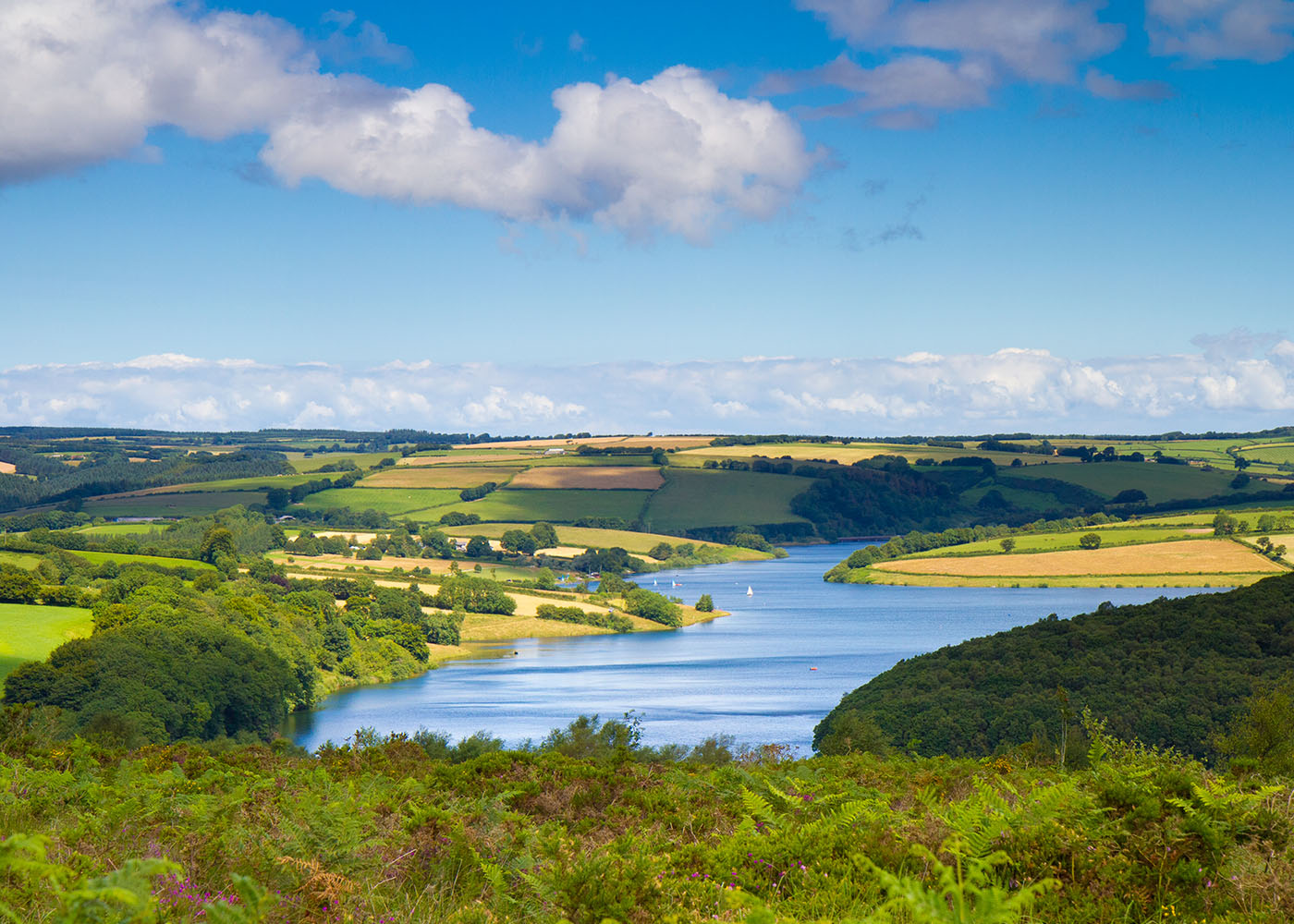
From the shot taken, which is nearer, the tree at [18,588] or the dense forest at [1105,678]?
the dense forest at [1105,678]

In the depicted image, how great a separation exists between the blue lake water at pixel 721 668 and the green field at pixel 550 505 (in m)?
32.5

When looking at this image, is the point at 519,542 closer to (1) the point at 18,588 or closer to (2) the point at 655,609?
(2) the point at 655,609

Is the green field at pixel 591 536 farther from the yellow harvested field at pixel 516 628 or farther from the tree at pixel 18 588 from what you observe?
the tree at pixel 18 588

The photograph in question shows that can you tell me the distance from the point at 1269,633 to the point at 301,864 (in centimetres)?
5587

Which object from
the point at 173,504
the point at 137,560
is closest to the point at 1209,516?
the point at 137,560

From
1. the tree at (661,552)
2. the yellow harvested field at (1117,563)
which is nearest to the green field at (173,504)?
the tree at (661,552)

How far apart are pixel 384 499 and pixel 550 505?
2878cm

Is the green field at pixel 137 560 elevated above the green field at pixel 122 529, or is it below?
below

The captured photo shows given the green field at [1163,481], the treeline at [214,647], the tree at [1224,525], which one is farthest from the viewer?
the green field at [1163,481]

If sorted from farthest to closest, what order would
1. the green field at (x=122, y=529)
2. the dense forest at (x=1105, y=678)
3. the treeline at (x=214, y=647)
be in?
the green field at (x=122, y=529)
the treeline at (x=214, y=647)
the dense forest at (x=1105, y=678)

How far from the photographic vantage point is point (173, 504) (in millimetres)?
172000

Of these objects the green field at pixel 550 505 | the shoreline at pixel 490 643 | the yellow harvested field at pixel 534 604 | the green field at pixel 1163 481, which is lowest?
the shoreline at pixel 490 643

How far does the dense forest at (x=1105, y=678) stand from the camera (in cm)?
4544

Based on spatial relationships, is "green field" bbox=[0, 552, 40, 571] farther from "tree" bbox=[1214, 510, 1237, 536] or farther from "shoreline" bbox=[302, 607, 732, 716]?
"tree" bbox=[1214, 510, 1237, 536]
